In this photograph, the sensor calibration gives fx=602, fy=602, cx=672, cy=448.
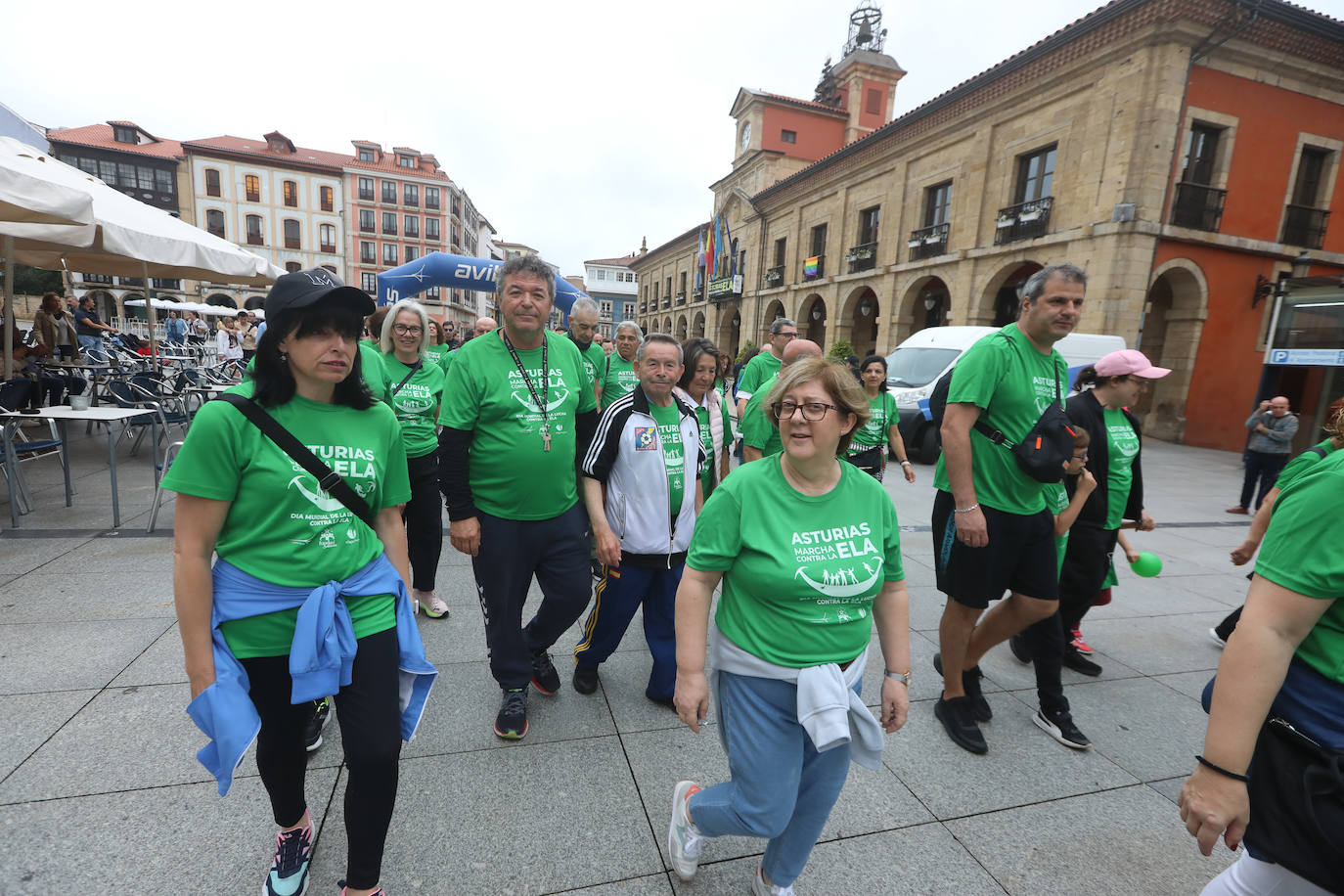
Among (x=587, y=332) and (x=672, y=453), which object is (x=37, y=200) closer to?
(x=587, y=332)

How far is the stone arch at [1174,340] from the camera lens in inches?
558

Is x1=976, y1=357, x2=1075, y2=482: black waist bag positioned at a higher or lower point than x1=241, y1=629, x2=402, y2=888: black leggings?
higher

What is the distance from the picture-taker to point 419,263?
10547 millimetres

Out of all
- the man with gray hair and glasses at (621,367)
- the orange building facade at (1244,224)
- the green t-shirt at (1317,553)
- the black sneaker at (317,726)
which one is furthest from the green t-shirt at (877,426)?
the orange building facade at (1244,224)

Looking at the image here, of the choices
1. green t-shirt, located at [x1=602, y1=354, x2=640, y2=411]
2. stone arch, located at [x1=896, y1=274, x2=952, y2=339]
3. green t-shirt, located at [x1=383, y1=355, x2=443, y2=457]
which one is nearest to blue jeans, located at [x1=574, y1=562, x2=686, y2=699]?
green t-shirt, located at [x1=383, y1=355, x2=443, y2=457]

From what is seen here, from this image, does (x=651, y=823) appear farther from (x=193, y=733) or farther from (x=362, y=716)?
(x=193, y=733)

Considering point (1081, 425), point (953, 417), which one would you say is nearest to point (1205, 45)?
point (1081, 425)

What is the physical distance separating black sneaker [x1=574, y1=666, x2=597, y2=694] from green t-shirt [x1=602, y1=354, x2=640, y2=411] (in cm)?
299

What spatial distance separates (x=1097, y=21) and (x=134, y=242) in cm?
1814

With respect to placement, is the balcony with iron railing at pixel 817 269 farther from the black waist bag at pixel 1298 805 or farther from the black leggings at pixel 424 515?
the black waist bag at pixel 1298 805

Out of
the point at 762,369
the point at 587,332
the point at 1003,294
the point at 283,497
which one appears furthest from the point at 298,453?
the point at 1003,294

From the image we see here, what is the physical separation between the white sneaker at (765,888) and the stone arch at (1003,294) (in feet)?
56.3

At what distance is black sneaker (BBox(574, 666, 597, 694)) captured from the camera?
3094mm

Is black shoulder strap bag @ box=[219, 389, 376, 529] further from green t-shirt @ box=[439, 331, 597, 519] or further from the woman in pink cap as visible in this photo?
the woman in pink cap
